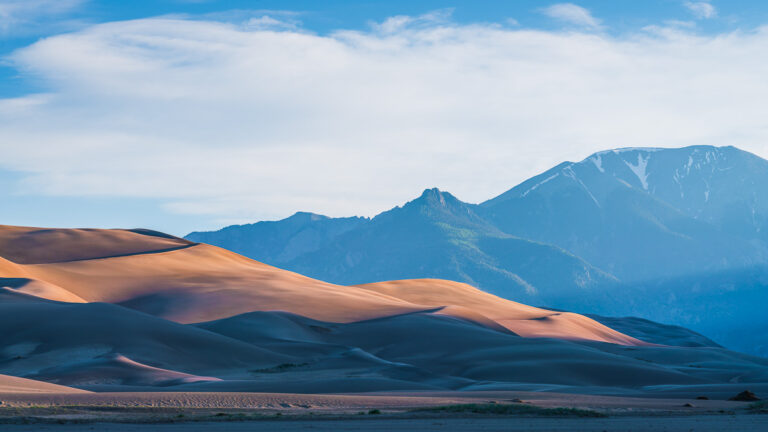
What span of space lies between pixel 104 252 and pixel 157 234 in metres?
27.1

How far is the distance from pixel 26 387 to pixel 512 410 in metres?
23.8

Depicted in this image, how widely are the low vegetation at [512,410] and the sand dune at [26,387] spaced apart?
17832 millimetres

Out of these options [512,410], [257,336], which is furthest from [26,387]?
[257,336]

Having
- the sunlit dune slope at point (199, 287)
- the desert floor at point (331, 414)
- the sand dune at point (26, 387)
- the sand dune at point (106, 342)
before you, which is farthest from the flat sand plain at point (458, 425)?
the sunlit dune slope at point (199, 287)

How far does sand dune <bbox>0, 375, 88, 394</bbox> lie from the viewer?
41634mm

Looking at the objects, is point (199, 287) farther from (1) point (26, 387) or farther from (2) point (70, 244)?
(1) point (26, 387)

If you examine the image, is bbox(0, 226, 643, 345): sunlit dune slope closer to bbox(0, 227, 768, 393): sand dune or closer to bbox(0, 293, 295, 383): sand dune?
bbox(0, 227, 768, 393): sand dune

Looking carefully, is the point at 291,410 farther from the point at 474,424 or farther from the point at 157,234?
the point at 157,234

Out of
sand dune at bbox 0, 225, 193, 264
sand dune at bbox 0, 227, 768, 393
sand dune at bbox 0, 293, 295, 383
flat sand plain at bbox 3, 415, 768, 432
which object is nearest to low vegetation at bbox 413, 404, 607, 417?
flat sand plain at bbox 3, 415, 768, 432

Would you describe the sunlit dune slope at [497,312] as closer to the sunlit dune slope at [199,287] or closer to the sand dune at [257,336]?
the sunlit dune slope at [199,287]

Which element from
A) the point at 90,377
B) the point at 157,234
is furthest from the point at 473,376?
the point at 157,234

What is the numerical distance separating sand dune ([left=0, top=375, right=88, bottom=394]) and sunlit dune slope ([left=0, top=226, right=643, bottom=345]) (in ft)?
158

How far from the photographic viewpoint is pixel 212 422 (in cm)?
3159

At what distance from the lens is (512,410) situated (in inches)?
1448
